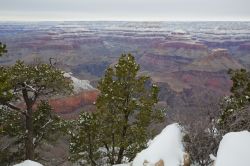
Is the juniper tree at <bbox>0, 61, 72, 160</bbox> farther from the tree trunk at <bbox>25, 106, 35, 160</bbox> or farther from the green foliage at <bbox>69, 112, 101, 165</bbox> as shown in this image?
the green foliage at <bbox>69, 112, 101, 165</bbox>

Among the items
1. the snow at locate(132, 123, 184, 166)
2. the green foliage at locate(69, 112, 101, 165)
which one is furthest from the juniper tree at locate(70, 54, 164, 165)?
the snow at locate(132, 123, 184, 166)

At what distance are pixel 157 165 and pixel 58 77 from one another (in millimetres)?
12738

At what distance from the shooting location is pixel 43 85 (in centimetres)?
2544

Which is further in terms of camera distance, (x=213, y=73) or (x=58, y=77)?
(x=213, y=73)

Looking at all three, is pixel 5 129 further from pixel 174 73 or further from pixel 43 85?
pixel 174 73

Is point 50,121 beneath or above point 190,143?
beneath

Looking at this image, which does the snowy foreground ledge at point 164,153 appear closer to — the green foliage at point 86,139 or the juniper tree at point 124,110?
the juniper tree at point 124,110

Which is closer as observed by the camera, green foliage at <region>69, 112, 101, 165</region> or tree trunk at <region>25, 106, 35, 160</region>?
tree trunk at <region>25, 106, 35, 160</region>

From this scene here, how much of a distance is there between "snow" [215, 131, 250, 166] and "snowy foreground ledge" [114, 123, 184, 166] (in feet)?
6.65

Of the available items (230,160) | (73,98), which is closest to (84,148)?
(230,160)

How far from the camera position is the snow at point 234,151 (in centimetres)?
1213

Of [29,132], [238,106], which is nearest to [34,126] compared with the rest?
[29,132]

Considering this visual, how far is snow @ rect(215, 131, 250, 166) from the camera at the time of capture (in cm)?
1213

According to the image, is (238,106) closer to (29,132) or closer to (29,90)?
(29,90)
